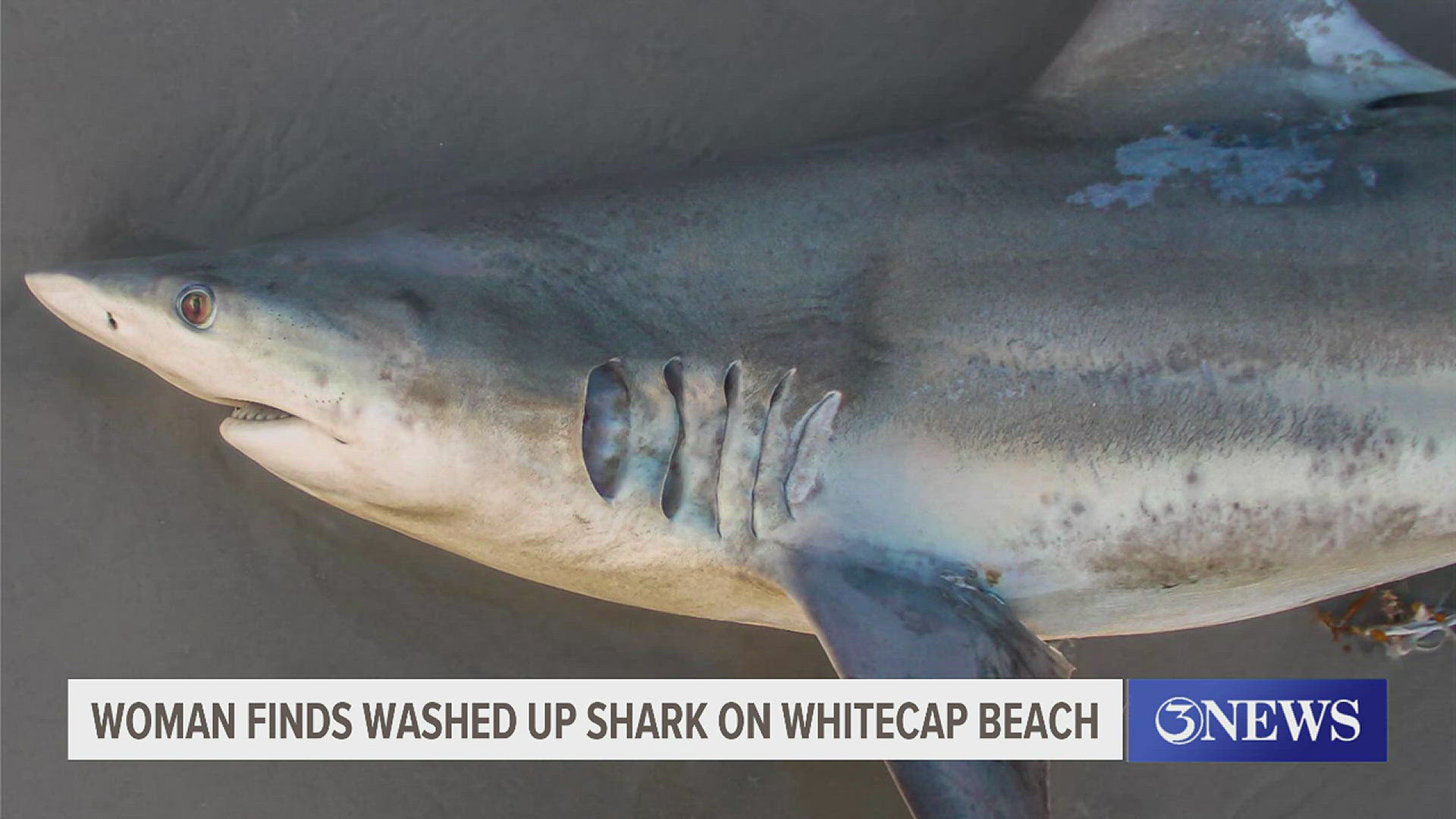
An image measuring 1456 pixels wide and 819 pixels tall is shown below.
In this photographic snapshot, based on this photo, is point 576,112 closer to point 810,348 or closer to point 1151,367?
point 810,348

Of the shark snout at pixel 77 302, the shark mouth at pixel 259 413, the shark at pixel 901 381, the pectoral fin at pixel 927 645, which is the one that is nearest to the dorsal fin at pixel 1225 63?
the shark at pixel 901 381

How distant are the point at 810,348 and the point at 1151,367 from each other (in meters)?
0.76

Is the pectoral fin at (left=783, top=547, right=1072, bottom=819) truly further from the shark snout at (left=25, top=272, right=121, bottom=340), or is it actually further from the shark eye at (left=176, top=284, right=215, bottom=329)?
the shark snout at (left=25, top=272, right=121, bottom=340)

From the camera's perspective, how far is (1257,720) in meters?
3.08

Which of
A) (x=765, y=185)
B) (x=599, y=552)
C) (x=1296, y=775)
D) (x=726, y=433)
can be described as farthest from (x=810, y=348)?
(x=1296, y=775)

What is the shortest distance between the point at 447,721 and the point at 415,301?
4.58 feet

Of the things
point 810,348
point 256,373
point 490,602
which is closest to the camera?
point 256,373

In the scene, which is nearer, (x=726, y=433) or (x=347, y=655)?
(x=726, y=433)

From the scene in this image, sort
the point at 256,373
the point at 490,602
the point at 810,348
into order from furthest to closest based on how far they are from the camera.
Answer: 1. the point at 490,602
2. the point at 810,348
3. the point at 256,373

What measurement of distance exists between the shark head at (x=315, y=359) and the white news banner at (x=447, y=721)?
3.18 ft

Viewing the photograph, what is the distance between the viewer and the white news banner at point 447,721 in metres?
2.99

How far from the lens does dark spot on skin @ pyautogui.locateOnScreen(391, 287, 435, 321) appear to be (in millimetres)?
2219

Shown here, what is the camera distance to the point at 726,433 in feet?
7.47

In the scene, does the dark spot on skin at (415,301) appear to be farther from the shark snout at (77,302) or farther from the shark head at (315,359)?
the shark snout at (77,302)
